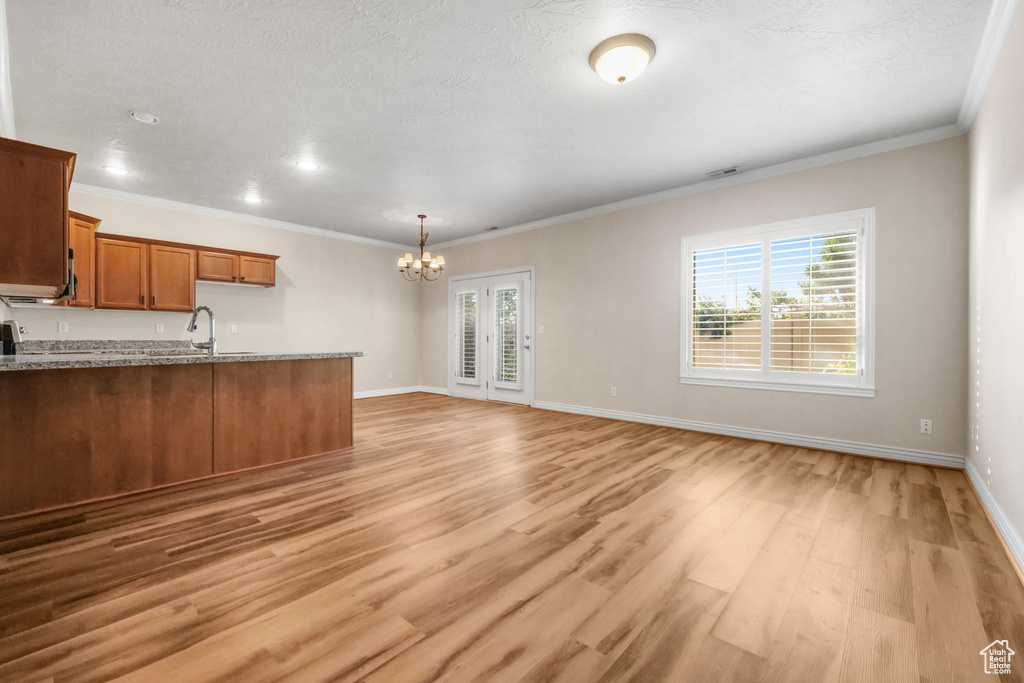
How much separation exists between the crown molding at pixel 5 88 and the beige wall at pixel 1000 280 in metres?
5.39

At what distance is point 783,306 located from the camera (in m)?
4.46

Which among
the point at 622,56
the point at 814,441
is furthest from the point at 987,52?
the point at 814,441

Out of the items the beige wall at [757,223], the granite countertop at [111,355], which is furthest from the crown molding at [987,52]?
the granite countertop at [111,355]

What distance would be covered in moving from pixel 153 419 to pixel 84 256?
10.1 feet

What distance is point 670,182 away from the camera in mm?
5031

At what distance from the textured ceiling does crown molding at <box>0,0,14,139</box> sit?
4 centimetres

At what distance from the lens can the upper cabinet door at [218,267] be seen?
5727mm

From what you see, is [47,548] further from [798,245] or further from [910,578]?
[798,245]

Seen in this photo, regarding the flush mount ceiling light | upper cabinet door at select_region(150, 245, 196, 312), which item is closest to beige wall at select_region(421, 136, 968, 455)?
the flush mount ceiling light

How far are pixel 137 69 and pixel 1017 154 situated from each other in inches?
205

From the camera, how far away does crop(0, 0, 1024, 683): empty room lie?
167 centimetres

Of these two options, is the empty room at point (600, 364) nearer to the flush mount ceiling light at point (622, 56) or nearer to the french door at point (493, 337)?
the flush mount ceiling light at point (622, 56)

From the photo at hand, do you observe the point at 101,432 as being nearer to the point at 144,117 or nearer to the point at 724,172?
the point at 144,117

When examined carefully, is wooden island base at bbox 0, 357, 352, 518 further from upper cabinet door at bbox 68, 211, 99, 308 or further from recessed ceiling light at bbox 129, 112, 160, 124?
upper cabinet door at bbox 68, 211, 99, 308
